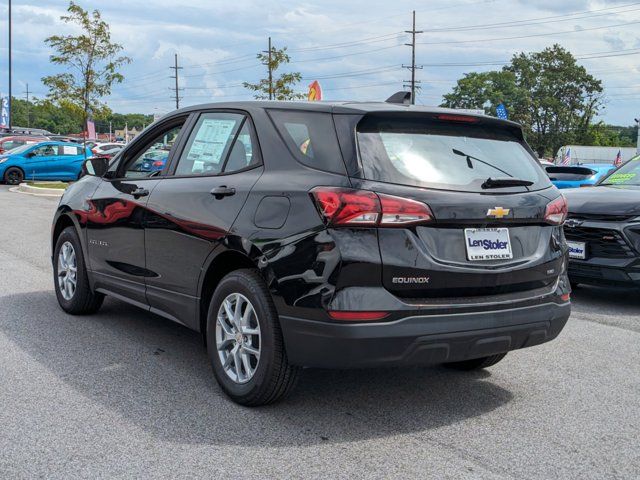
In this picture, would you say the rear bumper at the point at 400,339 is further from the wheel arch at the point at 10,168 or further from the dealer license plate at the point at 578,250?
the wheel arch at the point at 10,168

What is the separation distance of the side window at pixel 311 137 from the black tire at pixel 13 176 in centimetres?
2623

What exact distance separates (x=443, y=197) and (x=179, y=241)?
5.81ft

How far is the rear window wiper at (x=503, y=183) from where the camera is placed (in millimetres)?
4219

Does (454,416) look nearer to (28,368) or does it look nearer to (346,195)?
(346,195)

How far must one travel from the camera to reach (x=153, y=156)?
567cm

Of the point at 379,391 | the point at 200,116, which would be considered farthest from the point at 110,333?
the point at 379,391

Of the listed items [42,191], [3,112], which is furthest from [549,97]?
[42,191]

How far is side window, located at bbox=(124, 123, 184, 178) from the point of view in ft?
17.8

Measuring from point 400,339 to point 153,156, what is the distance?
105 inches

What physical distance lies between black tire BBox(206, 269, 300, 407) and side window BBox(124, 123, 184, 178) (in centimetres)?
140

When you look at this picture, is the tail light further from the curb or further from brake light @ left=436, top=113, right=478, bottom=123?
the curb

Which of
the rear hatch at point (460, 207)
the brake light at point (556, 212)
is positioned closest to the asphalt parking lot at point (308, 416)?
the rear hatch at point (460, 207)

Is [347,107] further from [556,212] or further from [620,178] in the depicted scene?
[620,178]

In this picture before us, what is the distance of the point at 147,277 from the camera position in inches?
209
